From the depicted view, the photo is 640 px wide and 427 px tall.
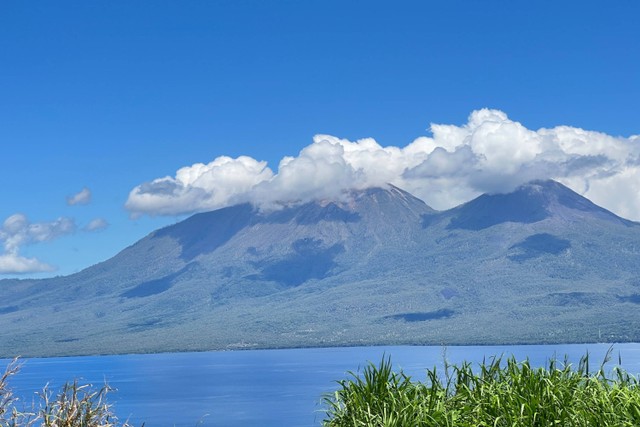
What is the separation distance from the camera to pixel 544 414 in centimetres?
1230

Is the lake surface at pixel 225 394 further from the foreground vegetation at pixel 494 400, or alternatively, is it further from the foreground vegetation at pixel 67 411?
the foreground vegetation at pixel 67 411

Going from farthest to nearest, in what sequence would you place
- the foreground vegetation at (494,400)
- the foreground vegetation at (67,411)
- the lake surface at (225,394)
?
the lake surface at (225,394) → the foreground vegetation at (494,400) → the foreground vegetation at (67,411)

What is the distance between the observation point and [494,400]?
1282 centimetres

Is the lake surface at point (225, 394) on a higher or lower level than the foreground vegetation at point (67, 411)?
lower

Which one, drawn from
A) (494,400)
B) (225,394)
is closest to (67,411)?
(494,400)

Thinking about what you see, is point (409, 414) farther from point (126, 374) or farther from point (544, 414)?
point (126, 374)

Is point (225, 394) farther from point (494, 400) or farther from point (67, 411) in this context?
point (67, 411)

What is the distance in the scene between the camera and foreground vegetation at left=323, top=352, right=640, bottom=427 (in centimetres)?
1216

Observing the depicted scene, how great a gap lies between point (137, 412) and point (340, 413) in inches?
4163

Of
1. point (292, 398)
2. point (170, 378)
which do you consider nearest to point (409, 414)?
point (292, 398)

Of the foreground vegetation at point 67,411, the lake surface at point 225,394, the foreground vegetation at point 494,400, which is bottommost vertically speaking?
the lake surface at point 225,394

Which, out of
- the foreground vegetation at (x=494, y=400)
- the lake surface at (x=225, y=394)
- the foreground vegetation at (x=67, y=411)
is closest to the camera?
the foreground vegetation at (x=67, y=411)

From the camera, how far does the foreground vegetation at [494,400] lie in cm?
1216

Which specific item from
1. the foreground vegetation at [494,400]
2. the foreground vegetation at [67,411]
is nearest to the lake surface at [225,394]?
the foreground vegetation at [494,400]
